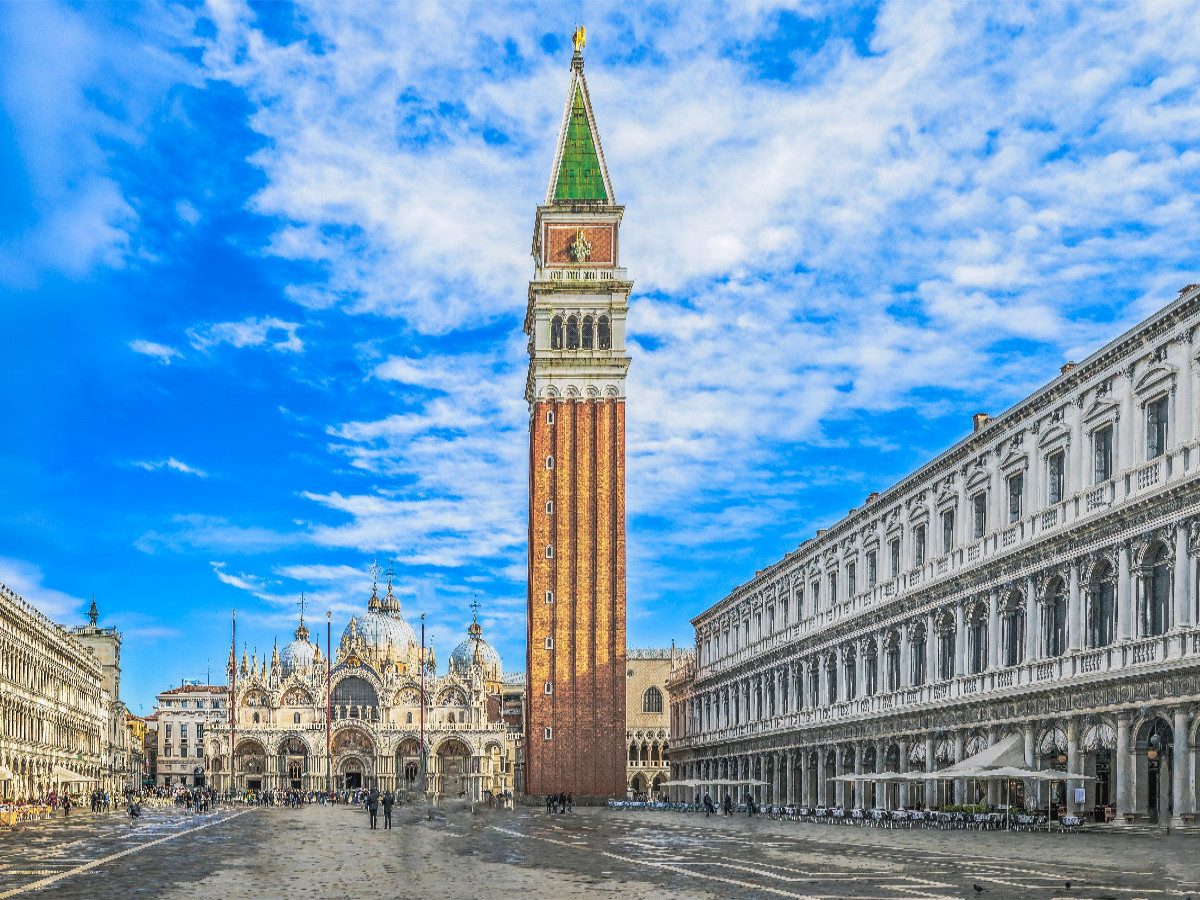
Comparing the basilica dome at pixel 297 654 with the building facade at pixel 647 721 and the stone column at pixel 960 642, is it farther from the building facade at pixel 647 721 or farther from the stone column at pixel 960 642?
the stone column at pixel 960 642

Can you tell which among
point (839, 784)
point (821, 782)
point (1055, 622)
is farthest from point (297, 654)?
point (1055, 622)


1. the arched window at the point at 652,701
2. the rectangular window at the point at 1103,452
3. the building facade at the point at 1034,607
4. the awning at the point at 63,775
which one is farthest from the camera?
the arched window at the point at 652,701

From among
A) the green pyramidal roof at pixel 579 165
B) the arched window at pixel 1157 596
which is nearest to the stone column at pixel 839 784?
the arched window at pixel 1157 596

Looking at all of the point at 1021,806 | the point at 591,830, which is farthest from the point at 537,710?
the point at 1021,806

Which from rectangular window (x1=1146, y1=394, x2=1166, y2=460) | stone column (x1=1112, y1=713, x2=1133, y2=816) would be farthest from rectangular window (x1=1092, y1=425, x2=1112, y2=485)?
stone column (x1=1112, y1=713, x2=1133, y2=816)

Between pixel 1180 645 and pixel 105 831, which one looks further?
pixel 105 831

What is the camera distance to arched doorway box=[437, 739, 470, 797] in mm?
141250

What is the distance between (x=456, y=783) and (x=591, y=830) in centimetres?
9564

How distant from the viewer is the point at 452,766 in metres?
142

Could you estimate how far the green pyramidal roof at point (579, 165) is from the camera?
100000mm

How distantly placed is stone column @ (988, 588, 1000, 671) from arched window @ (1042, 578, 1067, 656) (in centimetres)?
337

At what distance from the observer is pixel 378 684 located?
14262cm

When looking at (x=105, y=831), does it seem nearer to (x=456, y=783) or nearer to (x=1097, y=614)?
(x=1097, y=614)

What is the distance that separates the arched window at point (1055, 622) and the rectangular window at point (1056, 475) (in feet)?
8.45
